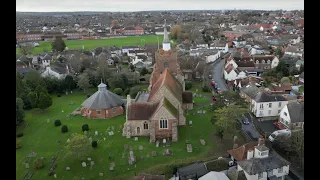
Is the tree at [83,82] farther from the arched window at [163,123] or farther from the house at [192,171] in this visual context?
the house at [192,171]

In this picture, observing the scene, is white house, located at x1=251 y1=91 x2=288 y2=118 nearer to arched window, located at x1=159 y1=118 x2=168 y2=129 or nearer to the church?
the church

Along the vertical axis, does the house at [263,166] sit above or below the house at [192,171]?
above

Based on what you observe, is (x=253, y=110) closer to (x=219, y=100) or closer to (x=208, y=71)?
(x=219, y=100)

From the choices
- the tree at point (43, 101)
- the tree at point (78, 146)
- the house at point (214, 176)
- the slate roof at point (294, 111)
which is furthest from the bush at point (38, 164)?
the slate roof at point (294, 111)

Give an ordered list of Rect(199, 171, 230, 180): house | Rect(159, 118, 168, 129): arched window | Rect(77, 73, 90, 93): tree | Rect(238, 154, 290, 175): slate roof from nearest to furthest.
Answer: Rect(199, 171, 230, 180): house
Rect(238, 154, 290, 175): slate roof
Rect(159, 118, 168, 129): arched window
Rect(77, 73, 90, 93): tree

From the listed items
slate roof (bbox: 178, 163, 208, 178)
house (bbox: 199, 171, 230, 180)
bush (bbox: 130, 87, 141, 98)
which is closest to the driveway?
bush (bbox: 130, 87, 141, 98)

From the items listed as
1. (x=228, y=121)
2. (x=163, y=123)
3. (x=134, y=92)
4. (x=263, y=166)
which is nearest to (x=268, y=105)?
(x=228, y=121)

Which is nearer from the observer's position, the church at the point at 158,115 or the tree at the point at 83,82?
the church at the point at 158,115
